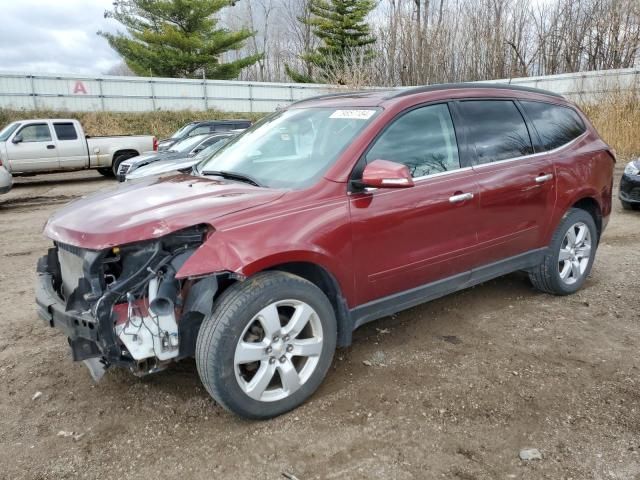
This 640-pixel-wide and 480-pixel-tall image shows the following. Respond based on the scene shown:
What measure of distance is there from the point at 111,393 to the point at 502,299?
10.8ft

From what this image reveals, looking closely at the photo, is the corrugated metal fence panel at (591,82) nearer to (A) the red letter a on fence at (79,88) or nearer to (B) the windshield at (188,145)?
(B) the windshield at (188,145)

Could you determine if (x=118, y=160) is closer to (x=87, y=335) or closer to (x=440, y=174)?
(x=440, y=174)

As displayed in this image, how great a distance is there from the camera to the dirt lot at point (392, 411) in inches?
98.3

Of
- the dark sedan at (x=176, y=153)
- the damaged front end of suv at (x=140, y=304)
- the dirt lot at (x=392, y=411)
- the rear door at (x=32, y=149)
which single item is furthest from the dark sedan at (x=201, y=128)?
the damaged front end of suv at (x=140, y=304)

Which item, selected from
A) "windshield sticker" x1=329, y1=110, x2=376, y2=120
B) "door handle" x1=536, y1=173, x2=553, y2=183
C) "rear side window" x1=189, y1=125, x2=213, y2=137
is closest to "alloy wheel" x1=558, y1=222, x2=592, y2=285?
"door handle" x1=536, y1=173, x2=553, y2=183

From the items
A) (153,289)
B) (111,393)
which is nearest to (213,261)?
(153,289)

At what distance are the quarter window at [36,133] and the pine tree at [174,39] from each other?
52.1ft

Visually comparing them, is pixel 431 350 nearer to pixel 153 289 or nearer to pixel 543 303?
pixel 543 303

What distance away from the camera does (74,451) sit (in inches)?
104

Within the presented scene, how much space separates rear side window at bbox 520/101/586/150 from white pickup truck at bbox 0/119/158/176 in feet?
43.8

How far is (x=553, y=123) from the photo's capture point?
446cm

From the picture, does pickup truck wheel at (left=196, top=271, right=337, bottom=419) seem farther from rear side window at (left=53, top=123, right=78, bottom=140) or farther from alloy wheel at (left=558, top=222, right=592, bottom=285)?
rear side window at (left=53, top=123, right=78, bottom=140)

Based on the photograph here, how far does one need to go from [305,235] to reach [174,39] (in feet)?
99.9

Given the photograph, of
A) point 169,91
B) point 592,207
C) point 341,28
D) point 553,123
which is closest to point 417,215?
point 553,123
